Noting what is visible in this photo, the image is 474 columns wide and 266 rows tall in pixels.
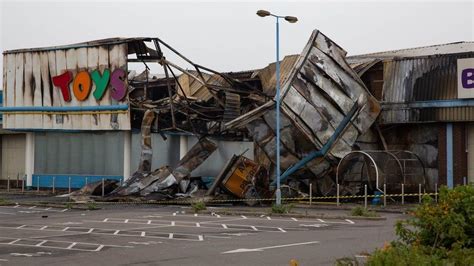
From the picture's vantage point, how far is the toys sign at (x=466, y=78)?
1361 inches

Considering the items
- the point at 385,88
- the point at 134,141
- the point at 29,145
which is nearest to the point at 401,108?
the point at 385,88

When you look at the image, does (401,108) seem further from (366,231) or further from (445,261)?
(445,261)

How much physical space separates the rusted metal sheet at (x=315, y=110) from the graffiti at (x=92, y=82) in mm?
9297

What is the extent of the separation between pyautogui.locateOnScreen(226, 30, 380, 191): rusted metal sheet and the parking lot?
739 cm

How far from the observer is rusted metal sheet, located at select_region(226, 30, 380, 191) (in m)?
34.0

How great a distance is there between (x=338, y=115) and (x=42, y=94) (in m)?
19.0

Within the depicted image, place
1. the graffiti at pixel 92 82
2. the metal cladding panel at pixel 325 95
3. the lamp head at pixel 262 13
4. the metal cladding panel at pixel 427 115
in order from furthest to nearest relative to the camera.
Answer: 1. the graffiti at pixel 92 82
2. the metal cladding panel at pixel 427 115
3. the metal cladding panel at pixel 325 95
4. the lamp head at pixel 262 13

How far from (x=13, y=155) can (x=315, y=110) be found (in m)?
25.9

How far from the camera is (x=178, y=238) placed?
18.5m

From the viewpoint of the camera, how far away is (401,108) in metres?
37.2

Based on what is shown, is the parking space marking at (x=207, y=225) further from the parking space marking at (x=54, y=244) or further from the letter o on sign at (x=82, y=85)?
the letter o on sign at (x=82, y=85)

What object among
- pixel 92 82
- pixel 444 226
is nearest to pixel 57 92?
pixel 92 82

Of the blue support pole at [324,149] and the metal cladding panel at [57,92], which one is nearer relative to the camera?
the blue support pole at [324,149]

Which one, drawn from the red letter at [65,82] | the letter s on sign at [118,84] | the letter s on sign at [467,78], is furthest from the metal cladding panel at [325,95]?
the red letter at [65,82]
